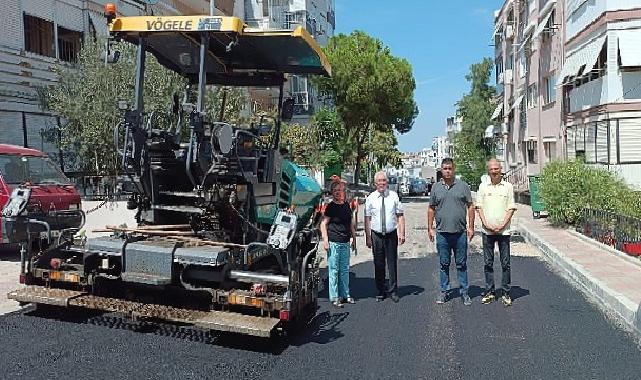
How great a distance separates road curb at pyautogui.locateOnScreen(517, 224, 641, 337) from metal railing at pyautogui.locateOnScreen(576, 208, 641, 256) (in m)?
1.09

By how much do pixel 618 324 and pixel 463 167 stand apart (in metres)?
44.2

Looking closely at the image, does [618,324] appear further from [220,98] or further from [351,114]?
[351,114]

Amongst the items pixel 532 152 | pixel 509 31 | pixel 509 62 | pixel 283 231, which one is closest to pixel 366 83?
pixel 532 152

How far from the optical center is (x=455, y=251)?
27.6 ft

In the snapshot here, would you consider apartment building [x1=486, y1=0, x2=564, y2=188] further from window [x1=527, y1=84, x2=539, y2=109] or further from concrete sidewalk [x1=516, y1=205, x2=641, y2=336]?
concrete sidewalk [x1=516, y1=205, x2=641, y2=336]

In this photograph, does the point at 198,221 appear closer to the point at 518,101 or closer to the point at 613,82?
the point at 613,82

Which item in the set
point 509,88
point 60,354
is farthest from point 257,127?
point 509,88

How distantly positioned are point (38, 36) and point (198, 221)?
18903 mm

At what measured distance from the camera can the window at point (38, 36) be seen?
883 inches

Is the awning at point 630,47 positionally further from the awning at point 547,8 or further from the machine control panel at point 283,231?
the machine control panel at point 283,231

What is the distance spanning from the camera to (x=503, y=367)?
5.79 m

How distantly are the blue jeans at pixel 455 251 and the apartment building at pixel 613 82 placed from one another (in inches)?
553

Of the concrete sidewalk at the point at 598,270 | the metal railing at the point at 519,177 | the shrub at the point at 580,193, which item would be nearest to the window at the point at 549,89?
the metal railing at the point at 519,177

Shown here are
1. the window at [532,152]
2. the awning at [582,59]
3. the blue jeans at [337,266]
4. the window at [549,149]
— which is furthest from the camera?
the window at [532,152]
